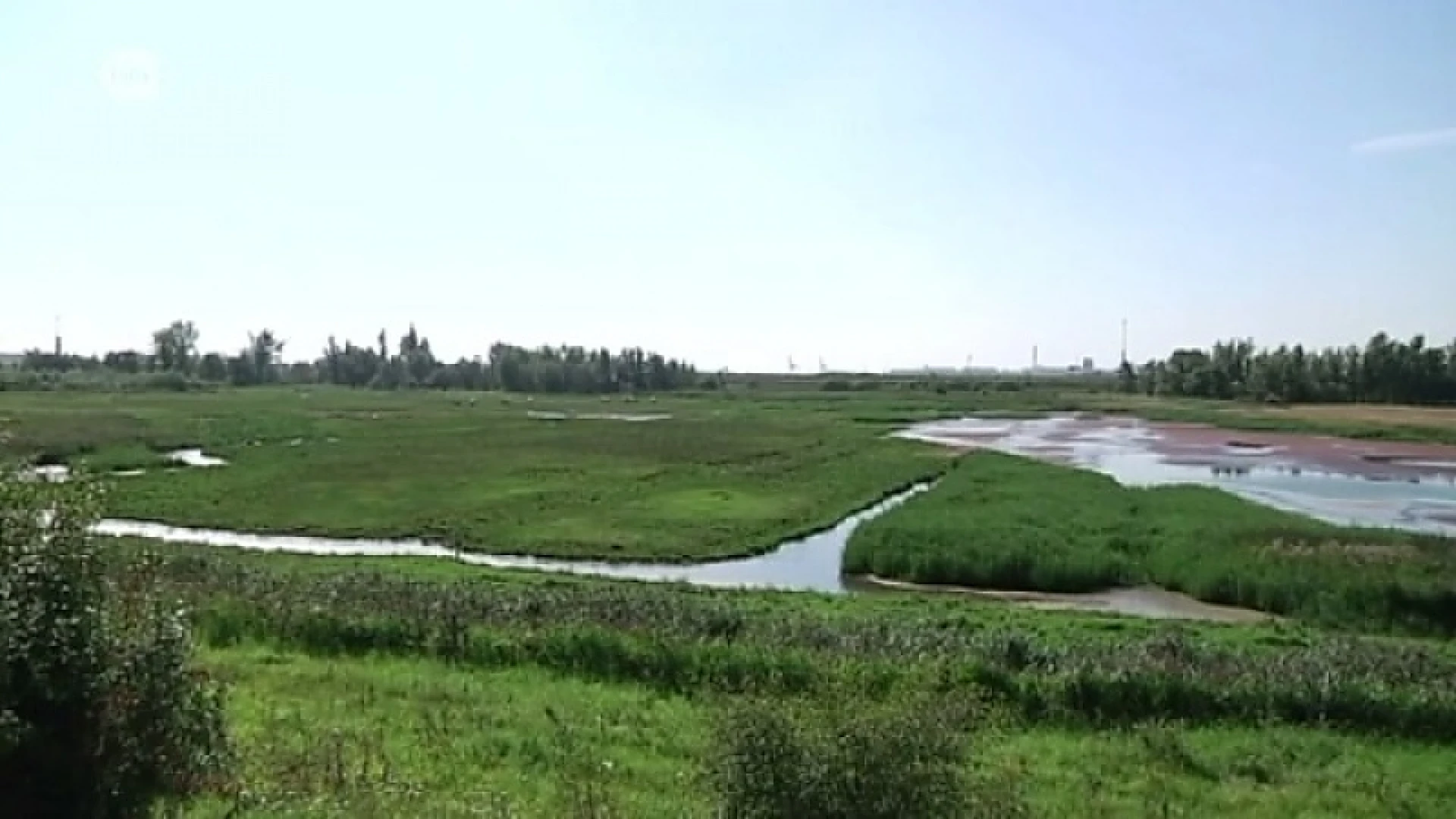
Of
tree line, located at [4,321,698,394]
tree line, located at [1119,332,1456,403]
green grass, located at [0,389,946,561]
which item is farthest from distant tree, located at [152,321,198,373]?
tree line, located at [1119,332,1456,403]

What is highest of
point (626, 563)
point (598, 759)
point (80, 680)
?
point (80, 680)

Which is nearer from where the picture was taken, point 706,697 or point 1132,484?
point 706,697

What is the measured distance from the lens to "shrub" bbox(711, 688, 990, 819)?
24.7 feet

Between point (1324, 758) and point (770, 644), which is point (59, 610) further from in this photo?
point (1324, 758)

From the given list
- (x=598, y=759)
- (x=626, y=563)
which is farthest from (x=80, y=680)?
(x=626, y=563)

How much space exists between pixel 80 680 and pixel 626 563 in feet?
86.0

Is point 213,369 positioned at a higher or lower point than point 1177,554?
higher

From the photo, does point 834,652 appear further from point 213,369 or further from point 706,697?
point 213,369

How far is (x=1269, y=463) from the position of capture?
67.0 m

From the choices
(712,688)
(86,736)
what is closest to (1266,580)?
(712,688)

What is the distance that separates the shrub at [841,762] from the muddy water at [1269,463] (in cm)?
3754

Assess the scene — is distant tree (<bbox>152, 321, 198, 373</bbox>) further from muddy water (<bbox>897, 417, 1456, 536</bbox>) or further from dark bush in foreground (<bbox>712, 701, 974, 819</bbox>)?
dark bush in foreground (<bbox>712, 701, 974, 819</bbox>)

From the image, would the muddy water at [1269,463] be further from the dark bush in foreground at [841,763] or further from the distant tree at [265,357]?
the distant tree at [265,357]

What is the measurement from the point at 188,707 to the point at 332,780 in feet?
7.01
